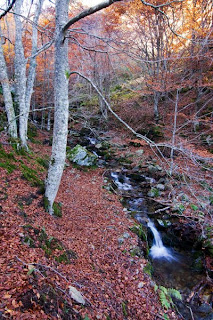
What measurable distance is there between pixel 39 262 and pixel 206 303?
462 centimetres

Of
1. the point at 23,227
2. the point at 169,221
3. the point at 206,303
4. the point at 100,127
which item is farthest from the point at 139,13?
the point at 206,303

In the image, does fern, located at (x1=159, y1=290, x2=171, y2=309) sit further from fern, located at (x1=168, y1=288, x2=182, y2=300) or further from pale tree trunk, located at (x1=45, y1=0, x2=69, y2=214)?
pale tree trunk, located at (x1=45, y1=0, x2=69, y2=214)

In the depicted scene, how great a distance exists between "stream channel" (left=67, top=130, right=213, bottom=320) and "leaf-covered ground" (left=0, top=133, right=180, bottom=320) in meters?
0.83

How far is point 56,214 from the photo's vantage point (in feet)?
18.0

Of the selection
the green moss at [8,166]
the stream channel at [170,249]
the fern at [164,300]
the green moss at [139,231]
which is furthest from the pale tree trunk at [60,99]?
the fern at [164,300]

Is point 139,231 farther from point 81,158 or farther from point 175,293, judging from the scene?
point 81,158

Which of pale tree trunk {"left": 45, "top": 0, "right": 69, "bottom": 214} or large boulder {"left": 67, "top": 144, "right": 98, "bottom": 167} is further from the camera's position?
large boulder {"left": 67, "top": 144, "right": 98, "bottom": 167}

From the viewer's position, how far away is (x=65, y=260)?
3750 mm

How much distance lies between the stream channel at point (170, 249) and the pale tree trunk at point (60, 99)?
3.59 meters

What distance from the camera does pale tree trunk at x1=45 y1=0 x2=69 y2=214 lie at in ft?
12.8

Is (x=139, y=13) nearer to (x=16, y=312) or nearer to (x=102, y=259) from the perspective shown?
(x=102, y=259)

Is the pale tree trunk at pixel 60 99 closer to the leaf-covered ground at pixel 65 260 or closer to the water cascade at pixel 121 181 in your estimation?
the leaf-covered ground at pixel 65 260

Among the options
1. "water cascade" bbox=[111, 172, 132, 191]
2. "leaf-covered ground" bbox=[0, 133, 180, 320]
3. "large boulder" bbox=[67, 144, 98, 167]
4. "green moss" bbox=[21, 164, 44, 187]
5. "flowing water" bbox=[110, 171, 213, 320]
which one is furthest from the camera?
"large boulder" bbox=[67, 144, 98, 167]

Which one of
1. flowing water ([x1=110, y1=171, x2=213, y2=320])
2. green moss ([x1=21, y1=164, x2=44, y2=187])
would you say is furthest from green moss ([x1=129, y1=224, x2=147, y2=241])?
green moss ([x1=21, y1=164, x2=44, y2=187])
